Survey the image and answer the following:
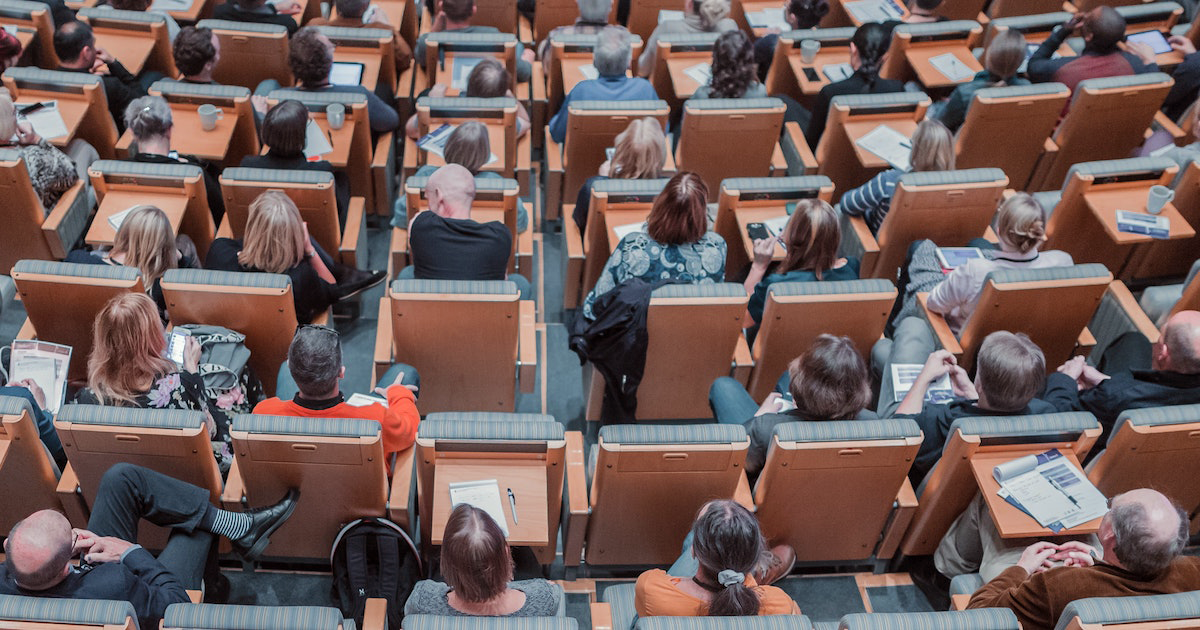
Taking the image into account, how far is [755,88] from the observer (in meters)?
5.62

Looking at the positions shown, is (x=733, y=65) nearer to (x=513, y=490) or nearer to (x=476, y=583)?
(x=513, y=490)

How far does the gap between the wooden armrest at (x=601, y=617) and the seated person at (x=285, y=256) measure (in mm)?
1990

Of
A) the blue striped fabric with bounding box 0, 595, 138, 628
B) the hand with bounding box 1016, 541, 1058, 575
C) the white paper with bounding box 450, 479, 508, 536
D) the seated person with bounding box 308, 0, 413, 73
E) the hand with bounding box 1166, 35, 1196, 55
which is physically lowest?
the seated person with bounding box 308, 0, 413, 73

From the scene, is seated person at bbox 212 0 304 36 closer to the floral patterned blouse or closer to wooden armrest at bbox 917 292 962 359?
the floral patterned blouse

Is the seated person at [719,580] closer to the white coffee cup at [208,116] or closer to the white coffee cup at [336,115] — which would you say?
the white coffee cup at [336,115]

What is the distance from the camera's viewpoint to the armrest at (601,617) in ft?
10.2

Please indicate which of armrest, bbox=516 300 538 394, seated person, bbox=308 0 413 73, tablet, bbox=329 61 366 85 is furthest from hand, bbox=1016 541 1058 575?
seated person, bbox=308 0 413 73

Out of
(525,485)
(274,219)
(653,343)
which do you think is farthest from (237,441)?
(653,343)

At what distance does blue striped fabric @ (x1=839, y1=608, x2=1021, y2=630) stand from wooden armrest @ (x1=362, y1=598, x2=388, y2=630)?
1.45 meters

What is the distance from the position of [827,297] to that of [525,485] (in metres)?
1.40

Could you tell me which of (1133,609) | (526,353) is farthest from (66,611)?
(1133,609)

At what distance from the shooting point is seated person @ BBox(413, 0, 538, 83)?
6.22 meters

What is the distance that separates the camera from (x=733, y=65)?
5434mm

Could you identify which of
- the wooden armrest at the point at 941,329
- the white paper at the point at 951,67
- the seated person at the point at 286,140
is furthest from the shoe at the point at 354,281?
the white paper at the point at 951,67
